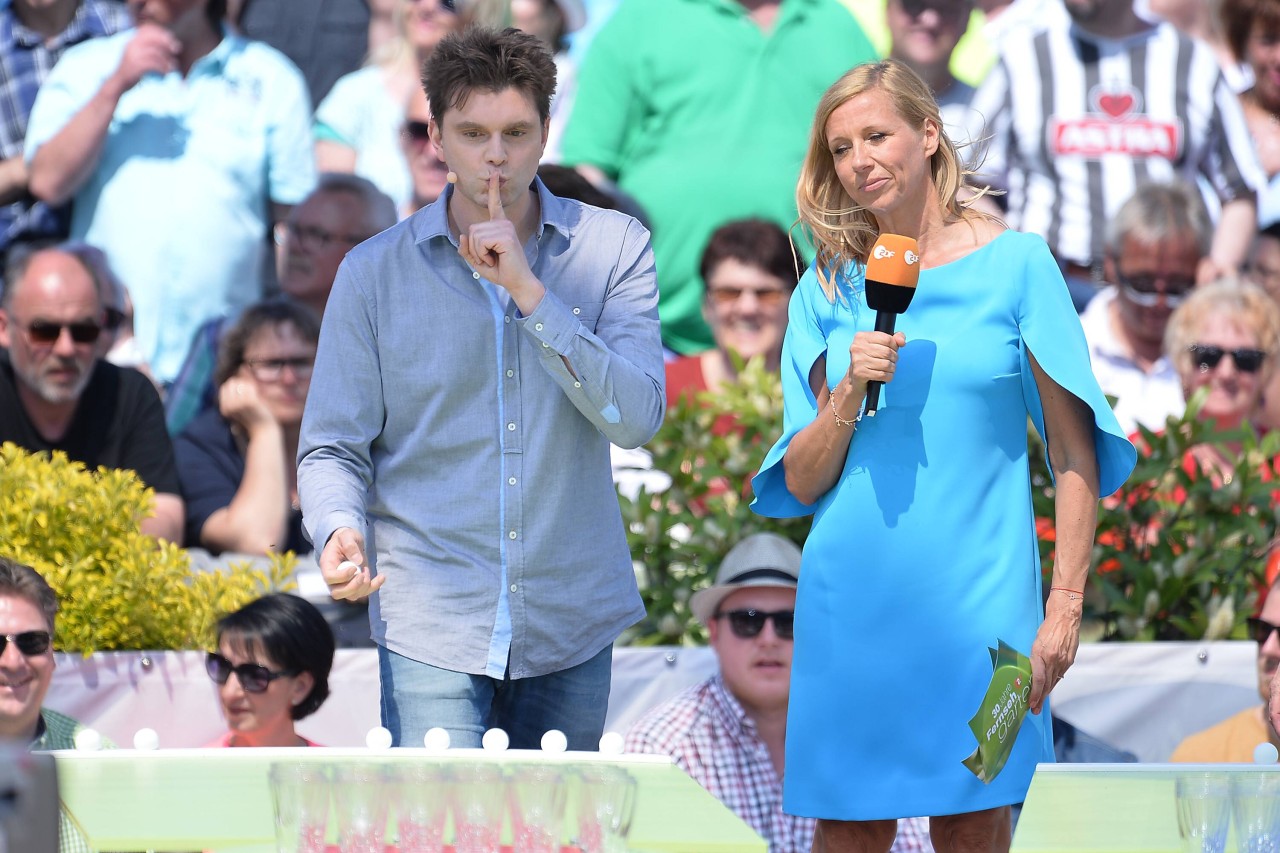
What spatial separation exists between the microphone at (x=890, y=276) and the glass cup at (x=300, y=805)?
97 cm

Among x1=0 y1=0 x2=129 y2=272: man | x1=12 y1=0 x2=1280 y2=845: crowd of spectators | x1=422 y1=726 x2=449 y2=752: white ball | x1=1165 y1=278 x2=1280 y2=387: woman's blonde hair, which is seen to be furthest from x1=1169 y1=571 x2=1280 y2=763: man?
x1=0 y1=0 x2=129 y2=272: man

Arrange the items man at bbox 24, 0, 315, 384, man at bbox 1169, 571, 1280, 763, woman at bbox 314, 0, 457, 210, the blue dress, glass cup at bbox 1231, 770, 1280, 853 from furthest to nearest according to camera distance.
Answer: woman at bbox 314, 0, 457, 210 → man at bbox 24, 0, 315, 384 → man at bbox 1169, 571, 1280, 763 → the blue dress → glass cup at bbox 1231, 770, 1280, 853

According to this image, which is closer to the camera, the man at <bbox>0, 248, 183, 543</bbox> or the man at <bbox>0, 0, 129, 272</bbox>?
the man at <bbox>0, 248, 183, 543</bbox>

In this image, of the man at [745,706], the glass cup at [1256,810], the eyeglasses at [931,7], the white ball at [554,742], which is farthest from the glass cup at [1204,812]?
the eyeglasses at [931,7]

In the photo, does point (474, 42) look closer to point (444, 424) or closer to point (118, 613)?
point (444, 424)

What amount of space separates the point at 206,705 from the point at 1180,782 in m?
2.59

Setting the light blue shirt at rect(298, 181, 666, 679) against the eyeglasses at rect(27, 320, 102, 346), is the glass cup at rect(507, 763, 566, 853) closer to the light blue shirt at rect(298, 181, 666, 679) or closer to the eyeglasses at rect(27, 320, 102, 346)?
the light blue shirt at rect(298, 181, 666, 679)

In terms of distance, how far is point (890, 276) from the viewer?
2590 mm

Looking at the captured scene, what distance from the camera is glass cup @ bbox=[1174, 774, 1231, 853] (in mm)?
2160

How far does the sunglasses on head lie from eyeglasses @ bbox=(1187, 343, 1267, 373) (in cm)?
339

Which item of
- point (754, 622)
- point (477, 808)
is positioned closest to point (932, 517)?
point (477, 808)

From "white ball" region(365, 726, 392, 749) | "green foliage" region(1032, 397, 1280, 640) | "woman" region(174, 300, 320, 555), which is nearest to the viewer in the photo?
"white ball" region(365, 726, 392, 749)

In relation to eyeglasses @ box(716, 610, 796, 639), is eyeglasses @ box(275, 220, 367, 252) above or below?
above

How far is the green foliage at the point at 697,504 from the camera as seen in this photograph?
15.4 ft
